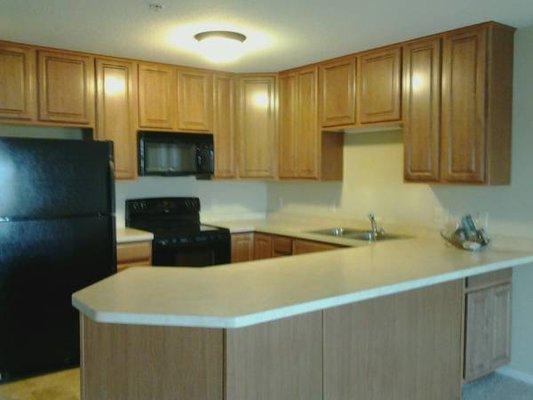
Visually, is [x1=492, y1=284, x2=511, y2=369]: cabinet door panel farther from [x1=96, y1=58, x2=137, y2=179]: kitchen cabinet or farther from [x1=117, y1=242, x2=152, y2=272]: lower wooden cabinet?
[x1=96, y1=58, x2=137, y2=179]: kitchen cabinet

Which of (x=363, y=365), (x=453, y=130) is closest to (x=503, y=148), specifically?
(x=453, y=130)

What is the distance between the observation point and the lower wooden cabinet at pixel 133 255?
3740 mm

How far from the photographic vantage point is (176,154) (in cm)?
435

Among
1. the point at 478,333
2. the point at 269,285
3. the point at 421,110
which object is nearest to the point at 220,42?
the point at 421,110

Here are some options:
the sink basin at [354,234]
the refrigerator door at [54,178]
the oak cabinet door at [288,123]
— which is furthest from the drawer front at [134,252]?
the oak cabinet door at [288,123]

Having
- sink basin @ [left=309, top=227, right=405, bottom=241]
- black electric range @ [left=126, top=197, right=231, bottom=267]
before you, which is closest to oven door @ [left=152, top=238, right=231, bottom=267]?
black electric range @ [left=126, top=197, right=231, bottom=267]

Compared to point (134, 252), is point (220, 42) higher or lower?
higher

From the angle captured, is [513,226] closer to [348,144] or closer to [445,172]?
[445,172]

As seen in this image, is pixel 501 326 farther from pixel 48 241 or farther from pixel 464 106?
pixel 48 241

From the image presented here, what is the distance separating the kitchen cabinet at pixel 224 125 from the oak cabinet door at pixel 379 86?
125cm

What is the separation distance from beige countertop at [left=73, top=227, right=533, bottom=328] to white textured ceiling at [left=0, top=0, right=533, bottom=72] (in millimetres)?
1378

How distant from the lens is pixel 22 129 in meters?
3.93

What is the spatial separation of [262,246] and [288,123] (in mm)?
1116

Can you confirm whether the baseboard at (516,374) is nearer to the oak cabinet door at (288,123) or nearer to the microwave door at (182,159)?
the oak cabinet door at (288,123)
